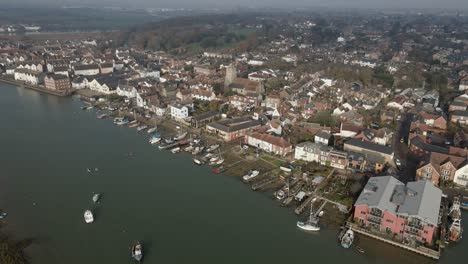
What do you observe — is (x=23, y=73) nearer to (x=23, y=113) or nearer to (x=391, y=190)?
(x=23, y=113)

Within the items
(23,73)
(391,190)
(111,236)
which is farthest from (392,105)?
(23,73)

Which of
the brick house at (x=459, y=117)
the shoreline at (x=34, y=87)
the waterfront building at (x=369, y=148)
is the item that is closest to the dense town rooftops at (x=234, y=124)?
the waterfront building at (x=369, y=148)

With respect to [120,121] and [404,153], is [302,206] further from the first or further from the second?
[120,121]

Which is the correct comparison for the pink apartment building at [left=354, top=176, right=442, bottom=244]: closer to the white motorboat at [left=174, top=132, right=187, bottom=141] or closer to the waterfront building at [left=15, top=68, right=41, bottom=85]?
the white motorboat at [left=174, top=132, right=187, bottom=141]

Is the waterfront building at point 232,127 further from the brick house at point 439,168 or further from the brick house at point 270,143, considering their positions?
the brick house at point 439,168

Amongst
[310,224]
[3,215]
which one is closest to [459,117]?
[310,224]

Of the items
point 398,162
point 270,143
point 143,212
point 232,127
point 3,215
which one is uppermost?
point 232,127

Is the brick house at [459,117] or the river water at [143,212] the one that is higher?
the brick house at [459,117]
